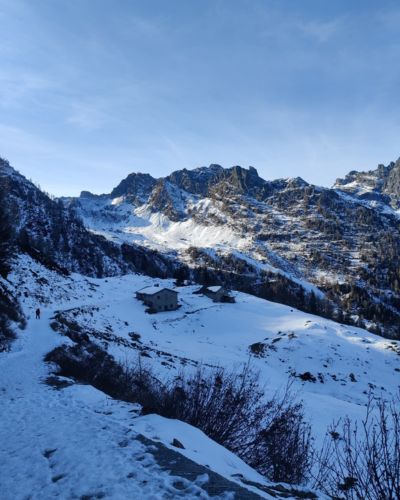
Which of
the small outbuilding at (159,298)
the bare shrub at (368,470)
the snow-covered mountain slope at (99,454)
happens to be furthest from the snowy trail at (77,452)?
the small outbuilding at (159,298)

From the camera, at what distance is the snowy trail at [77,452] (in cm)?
615

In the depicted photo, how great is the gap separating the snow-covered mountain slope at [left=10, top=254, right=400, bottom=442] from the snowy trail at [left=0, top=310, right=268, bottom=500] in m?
9.84

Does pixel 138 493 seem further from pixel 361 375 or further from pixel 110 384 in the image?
pixel 361 375

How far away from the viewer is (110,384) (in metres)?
14.6

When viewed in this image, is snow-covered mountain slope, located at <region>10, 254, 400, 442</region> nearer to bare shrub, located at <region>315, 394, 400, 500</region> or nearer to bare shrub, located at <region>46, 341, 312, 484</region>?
bare shrub, located at <region>46, 341, 312, 484</region>

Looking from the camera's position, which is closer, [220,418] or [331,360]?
[220,418]

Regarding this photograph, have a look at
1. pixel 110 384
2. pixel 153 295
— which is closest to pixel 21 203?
pixel 153 295

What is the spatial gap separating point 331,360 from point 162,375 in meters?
30.0

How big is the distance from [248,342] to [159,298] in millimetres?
26972

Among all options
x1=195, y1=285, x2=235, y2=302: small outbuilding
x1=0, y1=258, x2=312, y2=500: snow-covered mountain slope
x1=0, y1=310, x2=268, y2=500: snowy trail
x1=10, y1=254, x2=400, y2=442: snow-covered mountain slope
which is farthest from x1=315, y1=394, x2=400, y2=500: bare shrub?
x1=195, y1=285, x2=235, y2=302: small outbuilding

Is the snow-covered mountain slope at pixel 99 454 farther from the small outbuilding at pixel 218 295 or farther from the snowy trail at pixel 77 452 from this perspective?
the small outbuilding at pixel 218 295

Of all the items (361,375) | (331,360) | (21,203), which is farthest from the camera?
(21,203)

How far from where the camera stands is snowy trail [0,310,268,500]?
615 cm

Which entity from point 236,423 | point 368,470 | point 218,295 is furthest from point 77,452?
point 218,295
